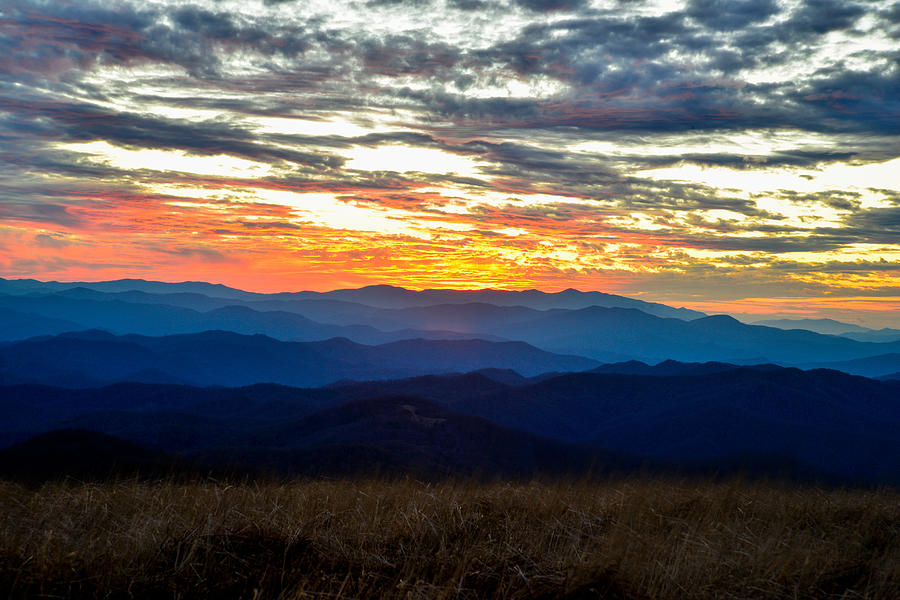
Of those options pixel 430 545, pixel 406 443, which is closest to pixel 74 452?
pixel 406 443

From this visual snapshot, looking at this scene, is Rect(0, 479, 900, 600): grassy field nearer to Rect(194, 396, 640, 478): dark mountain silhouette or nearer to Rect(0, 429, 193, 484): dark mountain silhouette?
Rect(0, 429, 193, 484): dark mountain silhouette

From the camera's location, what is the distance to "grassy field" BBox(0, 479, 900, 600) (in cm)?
502

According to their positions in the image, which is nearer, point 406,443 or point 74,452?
point 74,452

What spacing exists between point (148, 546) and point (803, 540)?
7.48m

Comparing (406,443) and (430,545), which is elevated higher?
(430,545)

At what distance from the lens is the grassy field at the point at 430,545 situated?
502 cm

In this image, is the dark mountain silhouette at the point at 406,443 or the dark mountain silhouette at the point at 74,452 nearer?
the dark mountain silhouette at the point at 74,452

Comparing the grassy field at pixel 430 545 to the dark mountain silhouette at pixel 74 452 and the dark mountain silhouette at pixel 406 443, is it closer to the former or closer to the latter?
the dark mountain silhouette at pixel 74 452

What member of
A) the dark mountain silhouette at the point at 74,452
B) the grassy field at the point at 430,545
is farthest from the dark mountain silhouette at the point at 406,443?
the grassy field at the point at 430,545

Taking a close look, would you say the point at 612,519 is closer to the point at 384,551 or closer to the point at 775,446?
the point at 384,551

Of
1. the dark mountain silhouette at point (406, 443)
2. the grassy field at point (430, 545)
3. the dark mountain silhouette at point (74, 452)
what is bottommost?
the dark mountain silhouette at point (406, 443)

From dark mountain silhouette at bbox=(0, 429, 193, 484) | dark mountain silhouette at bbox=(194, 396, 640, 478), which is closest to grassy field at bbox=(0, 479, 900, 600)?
dark mountain silhouette at bbox=(0, 429, 193, 484)

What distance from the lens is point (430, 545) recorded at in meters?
6.35

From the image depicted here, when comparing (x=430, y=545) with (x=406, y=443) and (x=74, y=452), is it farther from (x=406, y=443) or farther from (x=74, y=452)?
(x=406, y=443)
